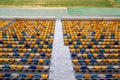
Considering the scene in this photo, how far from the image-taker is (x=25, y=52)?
25.2 metres

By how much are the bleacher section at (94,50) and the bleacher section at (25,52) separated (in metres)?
2.94

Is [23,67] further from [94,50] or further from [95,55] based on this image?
[94,50]

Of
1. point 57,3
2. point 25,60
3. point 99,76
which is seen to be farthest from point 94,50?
point 57,3

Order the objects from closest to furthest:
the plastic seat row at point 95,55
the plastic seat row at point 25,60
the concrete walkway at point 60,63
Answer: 1. the concrete walkway at point 60,63
2. the plastic seat row at point 25,60
3. the plastic seat row at point 95,55

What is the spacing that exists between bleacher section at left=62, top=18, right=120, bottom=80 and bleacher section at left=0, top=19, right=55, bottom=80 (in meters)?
2.94

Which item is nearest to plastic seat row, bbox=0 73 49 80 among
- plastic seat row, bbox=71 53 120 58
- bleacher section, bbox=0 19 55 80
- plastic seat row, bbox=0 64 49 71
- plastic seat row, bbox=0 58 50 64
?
bleacher section, bbox=0 19 55 80

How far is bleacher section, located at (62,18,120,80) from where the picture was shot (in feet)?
67.5

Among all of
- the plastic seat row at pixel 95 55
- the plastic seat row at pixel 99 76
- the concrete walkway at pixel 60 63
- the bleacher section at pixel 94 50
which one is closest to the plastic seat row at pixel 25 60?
the concrete walkway at pixel 60 63

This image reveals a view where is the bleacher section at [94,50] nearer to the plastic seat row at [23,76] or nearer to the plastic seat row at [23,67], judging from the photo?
the plastic seat row at [23,76]

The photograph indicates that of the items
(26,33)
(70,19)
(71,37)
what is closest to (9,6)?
(70,19)

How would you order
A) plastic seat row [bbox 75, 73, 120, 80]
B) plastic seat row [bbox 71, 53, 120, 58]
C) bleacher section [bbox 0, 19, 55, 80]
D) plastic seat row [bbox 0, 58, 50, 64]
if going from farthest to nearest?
plastic seat row [bbox 71, 53, 120, 58] → plastic seat row [bbox 0, 58, 50, 64] → bleacher section [bbox 0, 19, 55, 80] → plastic seat row [bbox 75, 73, 120, 80]

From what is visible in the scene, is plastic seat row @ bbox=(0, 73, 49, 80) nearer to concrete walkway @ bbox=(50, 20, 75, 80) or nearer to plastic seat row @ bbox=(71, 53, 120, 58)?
concrete walkway @ bbox=(50, 20, 75, 80)

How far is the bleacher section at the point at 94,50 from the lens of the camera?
20562 millimetres

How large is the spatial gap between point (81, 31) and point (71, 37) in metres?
4.70
